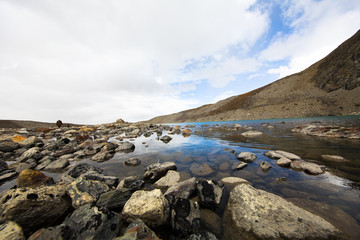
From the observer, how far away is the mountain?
3444 cm

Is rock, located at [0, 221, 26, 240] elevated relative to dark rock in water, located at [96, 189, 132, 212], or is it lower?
elevated

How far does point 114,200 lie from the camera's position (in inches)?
119

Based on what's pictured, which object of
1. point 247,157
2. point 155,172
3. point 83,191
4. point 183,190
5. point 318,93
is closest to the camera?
point 83,191

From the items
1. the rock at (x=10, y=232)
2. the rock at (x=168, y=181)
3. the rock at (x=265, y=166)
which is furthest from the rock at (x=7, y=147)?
the rock at (x=265, y=166)

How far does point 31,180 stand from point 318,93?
214 feet

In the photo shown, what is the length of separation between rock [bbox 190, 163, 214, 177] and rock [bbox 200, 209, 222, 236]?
1.83 m

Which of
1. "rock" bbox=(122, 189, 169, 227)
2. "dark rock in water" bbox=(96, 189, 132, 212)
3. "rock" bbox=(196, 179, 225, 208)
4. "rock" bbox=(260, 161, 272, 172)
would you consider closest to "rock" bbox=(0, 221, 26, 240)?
"dark rock in water" bbox=(96, 189, 132, 212)

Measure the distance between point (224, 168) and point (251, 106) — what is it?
57.7 metres

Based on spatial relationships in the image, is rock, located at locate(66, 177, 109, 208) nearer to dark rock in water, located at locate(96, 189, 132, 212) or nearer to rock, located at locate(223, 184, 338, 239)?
dark rock in water, located at locate(96, 189, 132, 212)

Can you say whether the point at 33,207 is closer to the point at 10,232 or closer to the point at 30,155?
the point at 10,232

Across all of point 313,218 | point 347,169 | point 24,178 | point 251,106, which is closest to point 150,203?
point 313,218

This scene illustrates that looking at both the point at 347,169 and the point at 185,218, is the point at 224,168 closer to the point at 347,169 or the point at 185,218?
the point at 185,218

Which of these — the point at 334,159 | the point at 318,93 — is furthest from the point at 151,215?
the point at 318,93

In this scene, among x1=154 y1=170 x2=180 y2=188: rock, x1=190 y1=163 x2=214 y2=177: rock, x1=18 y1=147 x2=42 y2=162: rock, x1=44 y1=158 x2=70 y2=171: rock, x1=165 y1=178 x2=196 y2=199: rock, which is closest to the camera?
x1=165 y1=178 x2=196 y2=199: rock
